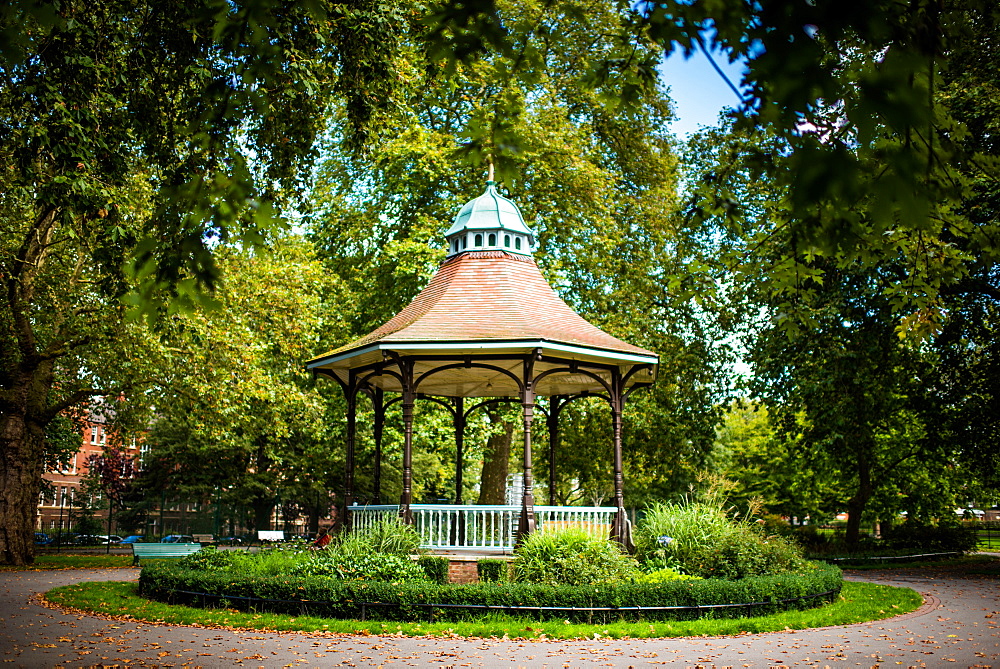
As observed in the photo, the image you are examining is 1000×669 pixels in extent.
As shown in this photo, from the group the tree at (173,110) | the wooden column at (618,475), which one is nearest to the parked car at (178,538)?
the tree at (173,110)

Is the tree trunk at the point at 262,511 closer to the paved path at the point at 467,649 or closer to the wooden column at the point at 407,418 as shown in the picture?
the wooden column at the point at 407,418

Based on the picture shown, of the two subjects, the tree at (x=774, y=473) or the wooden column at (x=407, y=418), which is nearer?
the wooden column at (x=407, y=418)

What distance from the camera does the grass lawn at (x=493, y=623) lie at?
11.2 metres

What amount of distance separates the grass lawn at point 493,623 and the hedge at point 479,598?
27cm

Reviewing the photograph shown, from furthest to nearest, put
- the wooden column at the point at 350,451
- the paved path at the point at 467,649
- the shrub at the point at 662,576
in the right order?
the wooden column at the point at 350,451 → the shrub at the point at 662,576 → the paved path at the point at 467,649

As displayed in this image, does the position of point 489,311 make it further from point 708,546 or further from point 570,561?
point 708,546

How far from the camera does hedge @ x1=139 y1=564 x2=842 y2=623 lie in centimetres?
1205

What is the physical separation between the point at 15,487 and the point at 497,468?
13243 mm

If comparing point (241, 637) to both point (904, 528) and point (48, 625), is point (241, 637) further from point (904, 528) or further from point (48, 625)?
point (904, 528)

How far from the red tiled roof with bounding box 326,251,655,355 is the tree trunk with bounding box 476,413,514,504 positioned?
746 cm

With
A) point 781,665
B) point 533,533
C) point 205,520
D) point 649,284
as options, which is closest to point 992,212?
point 649,284

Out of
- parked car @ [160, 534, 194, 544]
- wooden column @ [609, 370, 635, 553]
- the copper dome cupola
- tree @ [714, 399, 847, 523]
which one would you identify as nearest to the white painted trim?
wooden column @ [609, 370, 635, 553]

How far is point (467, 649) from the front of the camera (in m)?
10.1

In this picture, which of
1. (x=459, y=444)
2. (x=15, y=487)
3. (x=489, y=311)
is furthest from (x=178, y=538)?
(x=489, y=311)
